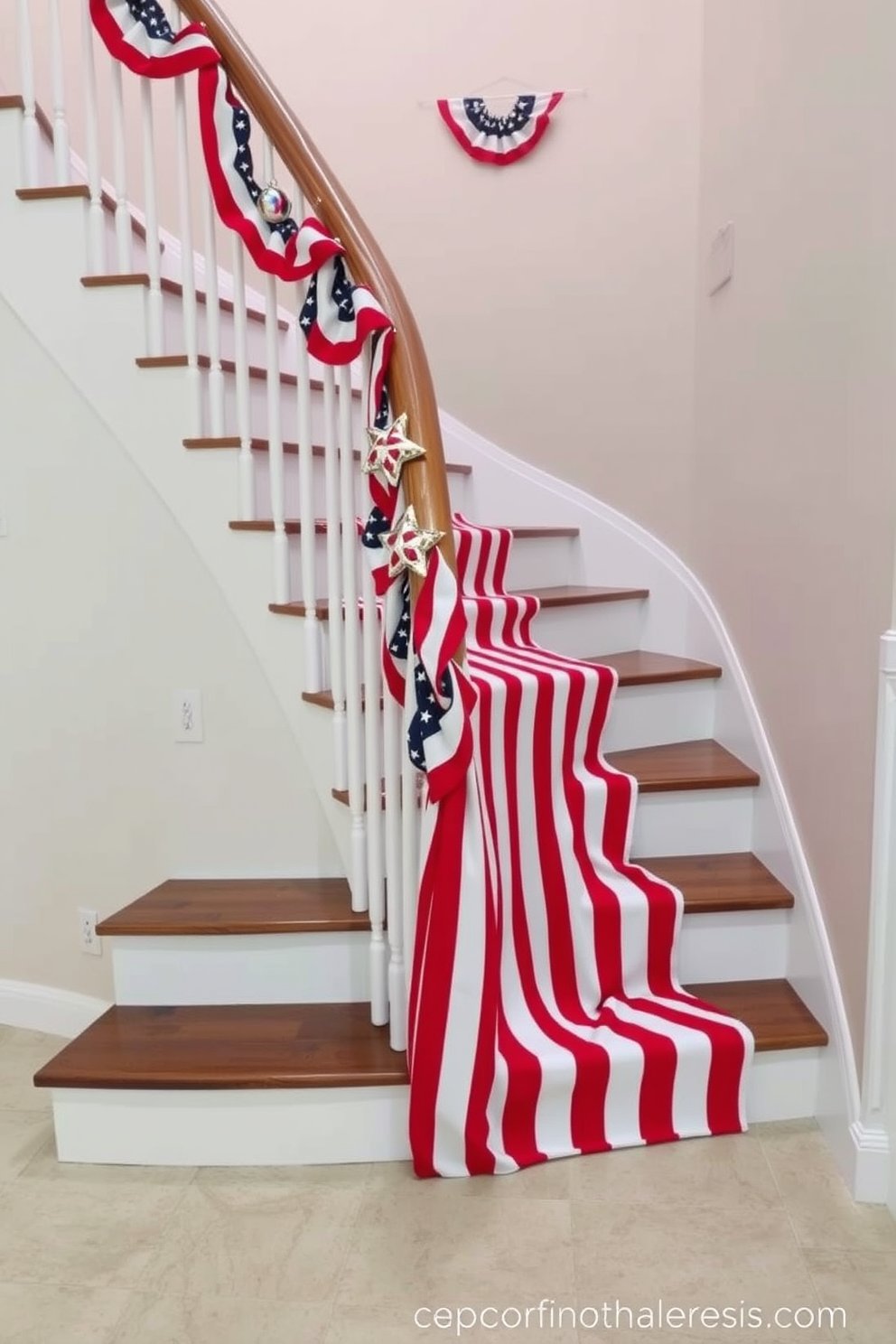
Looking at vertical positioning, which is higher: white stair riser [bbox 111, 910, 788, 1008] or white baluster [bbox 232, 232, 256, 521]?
white baluster [bbox 232, 232, 256, 521]

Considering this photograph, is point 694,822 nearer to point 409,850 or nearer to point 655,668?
point 655,668

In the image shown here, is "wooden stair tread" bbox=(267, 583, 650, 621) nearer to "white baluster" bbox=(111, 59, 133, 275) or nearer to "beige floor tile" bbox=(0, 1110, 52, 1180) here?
"white baluster" bbox=(111, 59, 133, 275)

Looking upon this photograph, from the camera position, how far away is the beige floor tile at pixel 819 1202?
1.57 m

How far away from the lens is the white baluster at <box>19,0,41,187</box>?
212 cm

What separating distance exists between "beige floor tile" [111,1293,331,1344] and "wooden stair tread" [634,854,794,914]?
1.04 m

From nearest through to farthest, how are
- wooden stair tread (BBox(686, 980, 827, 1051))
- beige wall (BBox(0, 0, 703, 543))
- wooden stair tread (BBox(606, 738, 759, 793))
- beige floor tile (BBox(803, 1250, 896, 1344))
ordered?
1. beige floor tile (BBox(803, 1250, 896, 1344))
2. wooden stair tread (BBox(686, 980, 827, 1051))
3. wooden stair tread (BBox(606, 738, 759, 793))
4. beige wall (BBox(0, 0, 703, 543))

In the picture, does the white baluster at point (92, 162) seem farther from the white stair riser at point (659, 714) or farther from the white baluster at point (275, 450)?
the white stair riser at point (659, 714)

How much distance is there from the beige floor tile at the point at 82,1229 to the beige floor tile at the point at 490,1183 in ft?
1.27

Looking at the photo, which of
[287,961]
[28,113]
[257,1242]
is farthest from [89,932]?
[28,113]

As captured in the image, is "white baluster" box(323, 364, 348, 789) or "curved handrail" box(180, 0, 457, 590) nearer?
"curved handrail" box(180, 0, 457, 590)

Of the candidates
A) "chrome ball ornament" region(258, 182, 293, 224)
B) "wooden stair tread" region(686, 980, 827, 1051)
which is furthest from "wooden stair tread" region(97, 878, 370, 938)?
"chrome ball ornament" region(258, 182, 293, 224)

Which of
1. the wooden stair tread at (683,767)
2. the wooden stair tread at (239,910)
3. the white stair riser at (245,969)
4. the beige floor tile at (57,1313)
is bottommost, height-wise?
the beige floor tile at (57,1313)

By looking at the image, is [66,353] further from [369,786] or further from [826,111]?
[826,111]

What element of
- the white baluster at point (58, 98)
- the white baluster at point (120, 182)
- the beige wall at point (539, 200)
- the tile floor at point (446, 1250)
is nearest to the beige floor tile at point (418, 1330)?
the tile floor at point (446, 1250)
